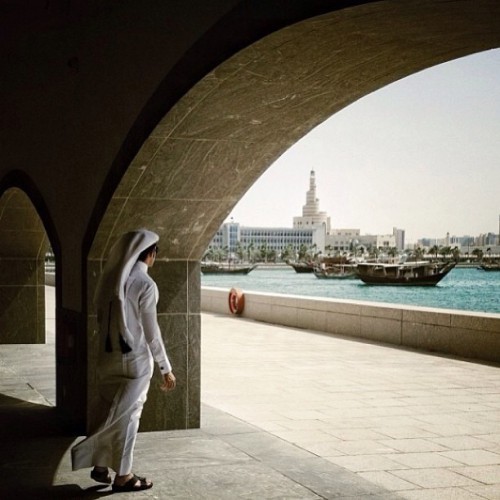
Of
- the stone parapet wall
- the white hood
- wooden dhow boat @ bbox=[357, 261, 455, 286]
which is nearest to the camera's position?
the white hood

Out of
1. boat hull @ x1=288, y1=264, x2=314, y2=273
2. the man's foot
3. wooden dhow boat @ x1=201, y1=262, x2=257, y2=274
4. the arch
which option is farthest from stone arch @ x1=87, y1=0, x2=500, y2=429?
boat hull @ x1=288, y1=264, x2=314, y2=273

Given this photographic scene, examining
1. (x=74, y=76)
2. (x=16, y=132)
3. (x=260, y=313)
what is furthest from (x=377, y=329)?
(x=74, y=76)

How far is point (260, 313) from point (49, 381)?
10345mm

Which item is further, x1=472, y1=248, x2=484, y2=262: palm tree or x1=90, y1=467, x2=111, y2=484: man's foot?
x1=472, y1=248, x2=484, y2=262: palm tree

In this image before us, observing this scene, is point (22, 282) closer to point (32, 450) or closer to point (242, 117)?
point (32, 450)

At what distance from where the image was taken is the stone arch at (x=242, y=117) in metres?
4.58

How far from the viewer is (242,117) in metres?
6.24

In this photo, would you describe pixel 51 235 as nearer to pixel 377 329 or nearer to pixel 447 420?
pixel 447 420

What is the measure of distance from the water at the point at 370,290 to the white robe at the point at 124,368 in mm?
91868

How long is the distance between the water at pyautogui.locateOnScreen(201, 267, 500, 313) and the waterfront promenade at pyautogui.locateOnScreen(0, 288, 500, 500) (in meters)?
86.0

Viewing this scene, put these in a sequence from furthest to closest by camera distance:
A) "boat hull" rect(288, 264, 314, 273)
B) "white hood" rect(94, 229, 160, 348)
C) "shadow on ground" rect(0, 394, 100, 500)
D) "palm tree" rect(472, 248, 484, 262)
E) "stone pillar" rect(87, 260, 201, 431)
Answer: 1. "palm tree" rect(472, 248, 484, 262)
2. "boat hull" rect(288, 264, 314, 273)
3. "stone pillar" rect(87, 260, 201, 431)
4. "shadow on ground" rect(0, 394, 100, 500)
5. "white hood" rect(94, 229, 160, 348)

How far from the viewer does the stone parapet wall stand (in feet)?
41.8

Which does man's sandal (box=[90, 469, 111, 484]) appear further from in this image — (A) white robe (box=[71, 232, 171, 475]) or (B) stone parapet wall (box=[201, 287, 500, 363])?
(B) stone parapet wall (box=[201, 287, 500, 363])

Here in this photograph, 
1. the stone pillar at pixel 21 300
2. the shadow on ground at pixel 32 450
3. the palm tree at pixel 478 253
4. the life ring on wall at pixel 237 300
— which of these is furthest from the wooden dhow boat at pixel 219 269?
the shadow on ground at pixel 32 450
